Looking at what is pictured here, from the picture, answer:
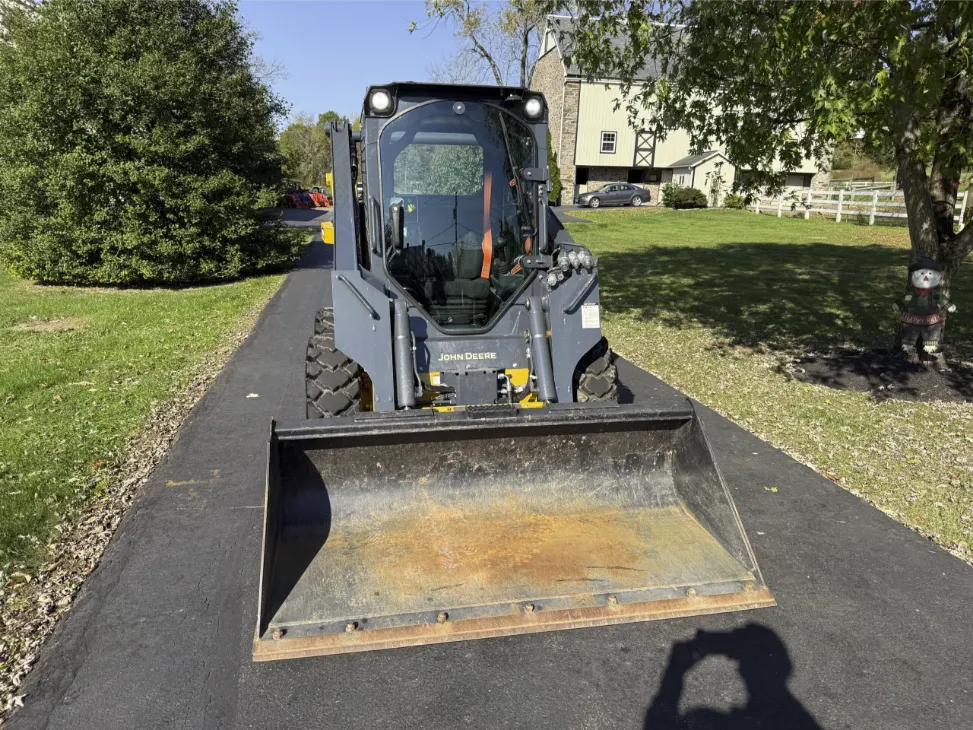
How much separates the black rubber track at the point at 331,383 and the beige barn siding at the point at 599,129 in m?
35.0

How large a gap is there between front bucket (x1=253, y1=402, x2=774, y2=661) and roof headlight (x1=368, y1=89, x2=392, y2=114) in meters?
2.30

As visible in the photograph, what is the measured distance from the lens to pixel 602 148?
3788cm

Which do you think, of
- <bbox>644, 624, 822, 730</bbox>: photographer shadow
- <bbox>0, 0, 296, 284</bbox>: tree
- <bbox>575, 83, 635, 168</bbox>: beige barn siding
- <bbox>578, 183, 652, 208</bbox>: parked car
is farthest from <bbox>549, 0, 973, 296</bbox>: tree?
<bbox>575, 83, 635, 168</bbox>: beige barn siding

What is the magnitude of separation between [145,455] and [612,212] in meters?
29.8

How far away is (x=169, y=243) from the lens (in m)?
12.6

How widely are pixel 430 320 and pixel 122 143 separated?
1022 cm

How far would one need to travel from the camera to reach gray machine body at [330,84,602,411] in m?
4.36

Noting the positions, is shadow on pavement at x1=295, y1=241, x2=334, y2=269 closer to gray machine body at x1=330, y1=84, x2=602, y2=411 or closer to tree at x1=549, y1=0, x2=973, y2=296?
tree at x1=549, y1=0, x2=973, y2=296

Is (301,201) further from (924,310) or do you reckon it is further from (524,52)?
(924,310)

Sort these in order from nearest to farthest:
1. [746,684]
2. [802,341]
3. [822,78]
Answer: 1. [746,684]
2. [822,78]
3. [802,341]

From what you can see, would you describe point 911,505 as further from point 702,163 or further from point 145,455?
point 702,163

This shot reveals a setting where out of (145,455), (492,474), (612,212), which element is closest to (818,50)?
(492,474)

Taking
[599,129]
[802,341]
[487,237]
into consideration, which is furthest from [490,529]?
[599,129]

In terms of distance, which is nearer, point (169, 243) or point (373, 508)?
point (373, 508)
